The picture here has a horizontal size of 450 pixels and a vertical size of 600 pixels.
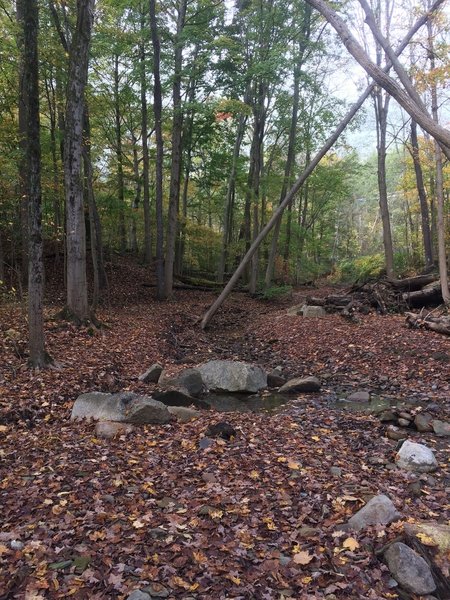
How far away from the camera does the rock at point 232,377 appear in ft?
30.1

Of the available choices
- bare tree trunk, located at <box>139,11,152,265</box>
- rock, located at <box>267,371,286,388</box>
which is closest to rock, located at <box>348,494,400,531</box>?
rock, located at <box>267,371,286,388</box>

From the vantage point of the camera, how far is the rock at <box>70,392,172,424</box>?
650cm

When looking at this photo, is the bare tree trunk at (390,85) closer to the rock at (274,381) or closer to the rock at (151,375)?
the rock at (274,381)

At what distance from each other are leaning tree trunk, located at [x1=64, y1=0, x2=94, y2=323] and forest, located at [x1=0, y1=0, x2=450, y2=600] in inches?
1.9

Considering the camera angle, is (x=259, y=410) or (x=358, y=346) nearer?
(x=259, y=410)

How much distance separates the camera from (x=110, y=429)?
6.05 metres

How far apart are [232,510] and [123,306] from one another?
1281cm

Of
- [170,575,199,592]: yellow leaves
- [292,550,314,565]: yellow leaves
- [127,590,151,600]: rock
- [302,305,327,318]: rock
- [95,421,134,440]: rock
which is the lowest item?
[292,550,314,565]: yellow leaves

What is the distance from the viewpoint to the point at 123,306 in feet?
53.3

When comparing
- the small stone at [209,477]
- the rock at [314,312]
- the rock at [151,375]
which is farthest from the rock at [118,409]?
the rock at [314,312]

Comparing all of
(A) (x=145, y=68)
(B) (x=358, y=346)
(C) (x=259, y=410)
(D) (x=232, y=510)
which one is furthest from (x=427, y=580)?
(A) (x=145, y=68)

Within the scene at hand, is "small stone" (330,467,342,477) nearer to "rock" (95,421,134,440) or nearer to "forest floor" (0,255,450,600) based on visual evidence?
"forest floor" (0,255,450,600)

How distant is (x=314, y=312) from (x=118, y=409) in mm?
9651

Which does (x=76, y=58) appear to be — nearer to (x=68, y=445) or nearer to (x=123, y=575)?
(x=68, y=445)
